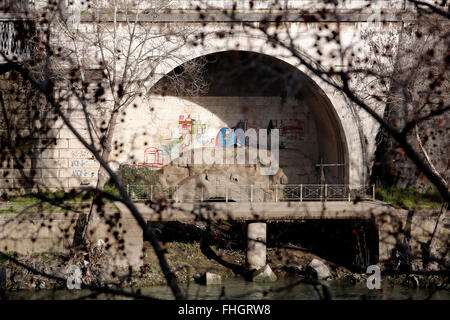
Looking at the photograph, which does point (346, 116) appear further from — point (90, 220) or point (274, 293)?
point (90, 220)

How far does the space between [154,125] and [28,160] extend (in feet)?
15.5

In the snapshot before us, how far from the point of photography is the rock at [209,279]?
51.4 feet

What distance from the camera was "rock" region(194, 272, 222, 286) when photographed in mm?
15656

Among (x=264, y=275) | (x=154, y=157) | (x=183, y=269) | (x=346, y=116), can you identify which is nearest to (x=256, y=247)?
(x=264, y=275)

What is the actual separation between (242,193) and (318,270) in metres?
3.27

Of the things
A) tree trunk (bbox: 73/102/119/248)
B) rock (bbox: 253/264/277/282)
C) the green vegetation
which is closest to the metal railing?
the green vegetation

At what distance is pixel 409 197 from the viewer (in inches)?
727

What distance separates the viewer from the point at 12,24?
17453mm

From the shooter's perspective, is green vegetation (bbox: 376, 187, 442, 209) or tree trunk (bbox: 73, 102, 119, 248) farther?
green vegetation (bbox: 376, 187, 442, 209)

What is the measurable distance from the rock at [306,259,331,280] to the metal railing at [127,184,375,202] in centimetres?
200

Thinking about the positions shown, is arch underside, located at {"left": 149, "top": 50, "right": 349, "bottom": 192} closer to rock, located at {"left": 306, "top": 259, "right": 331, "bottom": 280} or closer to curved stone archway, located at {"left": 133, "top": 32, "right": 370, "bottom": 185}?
curved stone archway, located at {"left": 133, "top": 32, "right": 370, "bottom": 185}

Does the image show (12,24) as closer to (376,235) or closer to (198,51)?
(198,51)

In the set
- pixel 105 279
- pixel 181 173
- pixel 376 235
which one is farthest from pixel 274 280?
pixel 181 173

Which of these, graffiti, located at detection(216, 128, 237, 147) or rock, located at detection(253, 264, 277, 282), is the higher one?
graffiti, located at detection(216, 128, 237, 147)
